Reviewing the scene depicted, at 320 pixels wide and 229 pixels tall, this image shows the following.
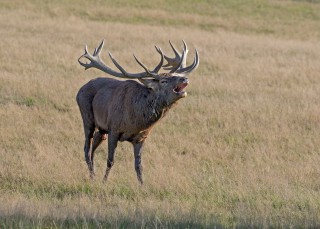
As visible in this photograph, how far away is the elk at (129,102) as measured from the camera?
33.0 ft

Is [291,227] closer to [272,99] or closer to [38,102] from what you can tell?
[38,102]

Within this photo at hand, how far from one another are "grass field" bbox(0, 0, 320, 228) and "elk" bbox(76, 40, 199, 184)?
50 centimetres

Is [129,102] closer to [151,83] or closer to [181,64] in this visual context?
[151,83]

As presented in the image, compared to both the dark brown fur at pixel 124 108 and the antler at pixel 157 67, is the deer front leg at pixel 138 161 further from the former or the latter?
the antler at pixel 157 67

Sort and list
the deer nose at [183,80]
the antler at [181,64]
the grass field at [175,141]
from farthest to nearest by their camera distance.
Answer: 1. the antler at [181,64]
2. the deer nose at [183,80]
3. the grass field at [175,141]

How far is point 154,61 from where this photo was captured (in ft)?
72.1

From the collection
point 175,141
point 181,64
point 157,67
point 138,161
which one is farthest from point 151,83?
point 175,141

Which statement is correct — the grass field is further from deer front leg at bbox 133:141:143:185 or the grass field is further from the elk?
the elk

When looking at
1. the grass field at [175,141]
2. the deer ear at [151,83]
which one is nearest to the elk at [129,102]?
the deer ear at [151,83]

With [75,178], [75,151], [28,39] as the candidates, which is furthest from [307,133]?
[28,39]

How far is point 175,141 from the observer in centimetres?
1345

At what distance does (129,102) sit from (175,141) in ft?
10.1

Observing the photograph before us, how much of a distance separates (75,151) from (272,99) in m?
6.11

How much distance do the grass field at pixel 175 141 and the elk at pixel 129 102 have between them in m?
0.50
